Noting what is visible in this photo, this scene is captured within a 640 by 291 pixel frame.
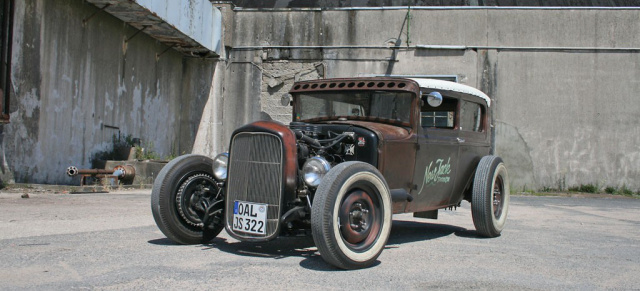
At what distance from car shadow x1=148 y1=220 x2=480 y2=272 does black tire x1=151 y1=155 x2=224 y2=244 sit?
0.59 ft

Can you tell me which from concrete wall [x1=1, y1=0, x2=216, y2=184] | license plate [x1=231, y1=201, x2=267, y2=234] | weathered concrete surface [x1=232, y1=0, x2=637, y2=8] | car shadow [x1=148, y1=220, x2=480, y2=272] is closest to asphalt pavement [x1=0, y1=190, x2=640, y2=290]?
car shadow [x1=148, y1=220, x2=480, y2=272]

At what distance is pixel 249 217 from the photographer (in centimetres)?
517

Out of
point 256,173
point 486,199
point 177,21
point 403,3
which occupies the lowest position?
point 486,199

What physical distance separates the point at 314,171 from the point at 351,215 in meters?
0.48

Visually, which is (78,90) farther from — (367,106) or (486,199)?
(486,199)

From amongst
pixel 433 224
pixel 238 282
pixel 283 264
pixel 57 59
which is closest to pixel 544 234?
pixel 433 224

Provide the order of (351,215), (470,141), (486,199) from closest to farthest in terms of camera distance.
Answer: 1. (351,215)
2. (486,199)
3. (470,141)

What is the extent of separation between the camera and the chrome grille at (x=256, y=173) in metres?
5.12

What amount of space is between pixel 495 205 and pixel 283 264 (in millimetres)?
3532

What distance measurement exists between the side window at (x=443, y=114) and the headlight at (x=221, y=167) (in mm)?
2224

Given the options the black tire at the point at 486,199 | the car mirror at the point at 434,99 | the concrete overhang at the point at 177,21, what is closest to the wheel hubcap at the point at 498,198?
the black tire at the point at 486,199

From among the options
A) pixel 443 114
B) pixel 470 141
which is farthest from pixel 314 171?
pixel 470 141

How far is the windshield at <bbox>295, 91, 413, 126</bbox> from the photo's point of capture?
21.0ft

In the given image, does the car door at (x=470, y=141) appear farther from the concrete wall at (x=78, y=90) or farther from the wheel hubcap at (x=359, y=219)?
the concrete wall at (x=78, y=90)
